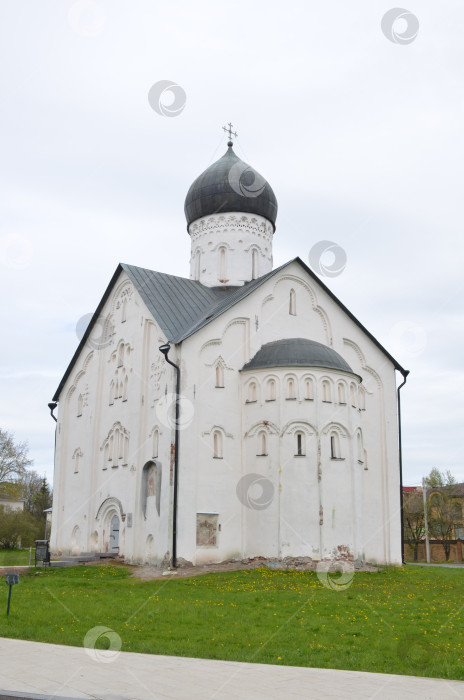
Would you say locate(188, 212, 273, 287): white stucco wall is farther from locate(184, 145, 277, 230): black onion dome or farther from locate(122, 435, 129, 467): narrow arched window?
locate(122, 435, 129, 467): narrow arched window

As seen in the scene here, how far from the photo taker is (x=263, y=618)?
11.4m

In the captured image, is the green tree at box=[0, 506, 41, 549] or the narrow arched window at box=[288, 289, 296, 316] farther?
the green tree at box=[0, 506, 41, 549]

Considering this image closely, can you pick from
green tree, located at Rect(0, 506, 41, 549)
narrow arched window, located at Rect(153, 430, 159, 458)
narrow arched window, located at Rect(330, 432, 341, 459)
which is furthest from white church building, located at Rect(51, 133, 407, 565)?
green tree, located at Rect(0, 506, 41, 549)

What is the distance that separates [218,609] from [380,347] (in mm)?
15689

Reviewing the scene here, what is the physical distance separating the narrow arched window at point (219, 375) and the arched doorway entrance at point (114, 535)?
6158 mm

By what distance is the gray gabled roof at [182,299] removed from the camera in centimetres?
2239

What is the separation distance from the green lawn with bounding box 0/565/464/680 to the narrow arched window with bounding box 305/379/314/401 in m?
5.46

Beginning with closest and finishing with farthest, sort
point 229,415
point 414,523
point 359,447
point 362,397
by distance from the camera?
point 229,415
point 359,447
point 362,397
point 414,523

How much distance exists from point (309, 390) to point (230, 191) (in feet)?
32.9

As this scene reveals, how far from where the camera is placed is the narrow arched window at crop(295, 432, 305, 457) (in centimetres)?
2072

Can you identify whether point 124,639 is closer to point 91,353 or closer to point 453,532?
point 91,353

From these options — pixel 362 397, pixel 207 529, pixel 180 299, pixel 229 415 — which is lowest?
pixel 207 529

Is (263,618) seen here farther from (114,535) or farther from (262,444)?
(114,535)

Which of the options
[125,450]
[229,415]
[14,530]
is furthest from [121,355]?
[14,530]
